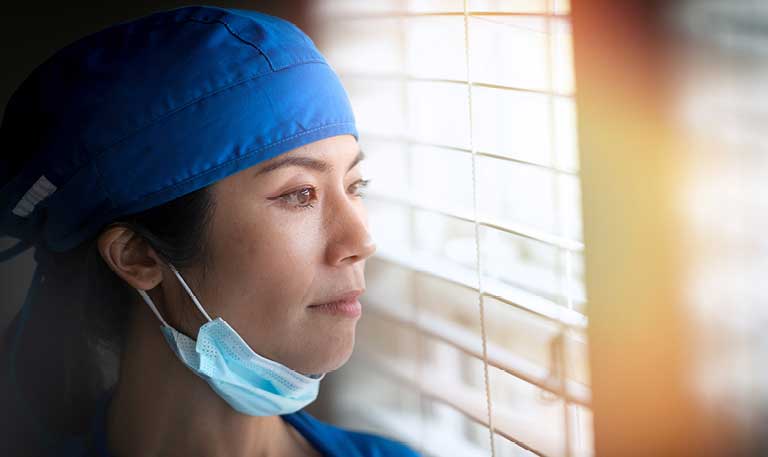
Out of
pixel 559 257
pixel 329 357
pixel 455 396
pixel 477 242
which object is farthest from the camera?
pixel 455 396

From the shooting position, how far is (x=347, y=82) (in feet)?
4.83

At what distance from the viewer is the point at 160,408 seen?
1.16 metres

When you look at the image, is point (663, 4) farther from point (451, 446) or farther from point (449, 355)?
point (451, 446)

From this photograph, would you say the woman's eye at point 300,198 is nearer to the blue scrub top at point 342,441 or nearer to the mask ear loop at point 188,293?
the mask ear loop at point 188,293

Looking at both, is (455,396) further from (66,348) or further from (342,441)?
(66,348)

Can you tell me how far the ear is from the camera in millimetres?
1074

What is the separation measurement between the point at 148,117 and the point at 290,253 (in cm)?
25

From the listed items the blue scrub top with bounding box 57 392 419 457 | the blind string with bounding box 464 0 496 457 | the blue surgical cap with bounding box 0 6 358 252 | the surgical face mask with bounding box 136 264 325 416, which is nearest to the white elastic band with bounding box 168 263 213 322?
the surgical face mask with bounding box 136 264 325 416

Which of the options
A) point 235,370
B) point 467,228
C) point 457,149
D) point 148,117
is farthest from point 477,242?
point 148,117

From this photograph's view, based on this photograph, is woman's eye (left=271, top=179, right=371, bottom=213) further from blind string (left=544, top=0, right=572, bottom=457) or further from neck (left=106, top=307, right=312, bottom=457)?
blind string (left=544, top=0, right=572, bottom=457)

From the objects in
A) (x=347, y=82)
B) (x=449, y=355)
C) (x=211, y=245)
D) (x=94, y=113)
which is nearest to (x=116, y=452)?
→ (x=211, y=245)

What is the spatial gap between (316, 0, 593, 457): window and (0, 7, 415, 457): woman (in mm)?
280

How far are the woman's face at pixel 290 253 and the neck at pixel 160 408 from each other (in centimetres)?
12

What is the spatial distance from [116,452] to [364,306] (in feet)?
1.83
